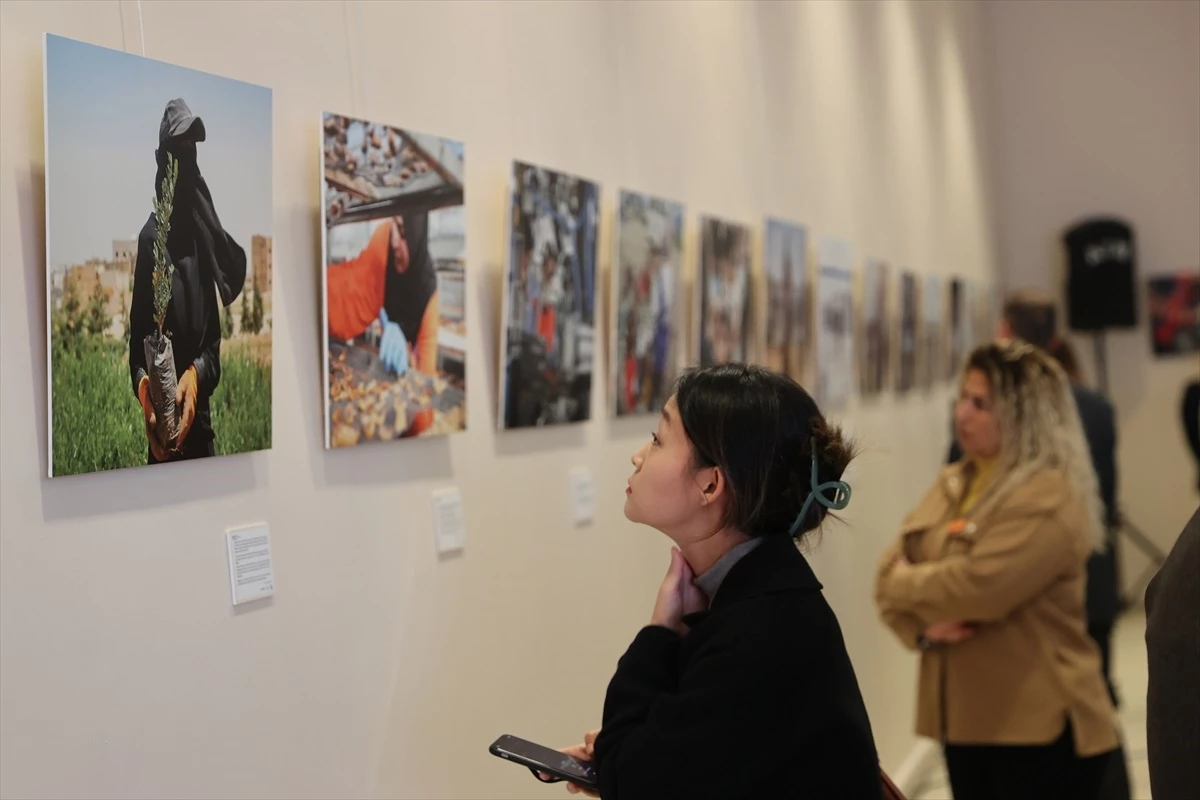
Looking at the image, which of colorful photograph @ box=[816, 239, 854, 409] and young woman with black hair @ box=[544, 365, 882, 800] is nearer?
young woman with black hair @ box=[544, 365, 882, 800]

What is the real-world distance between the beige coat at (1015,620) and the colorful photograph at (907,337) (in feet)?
6.74

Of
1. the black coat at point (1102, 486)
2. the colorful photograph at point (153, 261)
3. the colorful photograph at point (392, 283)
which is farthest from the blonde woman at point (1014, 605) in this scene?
the colorful photograph at point (153, 261)

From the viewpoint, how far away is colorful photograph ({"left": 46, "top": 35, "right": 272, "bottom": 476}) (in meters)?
2.02

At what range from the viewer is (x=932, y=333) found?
6340 millimetres

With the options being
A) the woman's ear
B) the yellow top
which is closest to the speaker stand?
the yellow top

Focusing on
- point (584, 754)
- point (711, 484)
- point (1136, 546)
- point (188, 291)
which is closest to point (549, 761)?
point (584, 754)

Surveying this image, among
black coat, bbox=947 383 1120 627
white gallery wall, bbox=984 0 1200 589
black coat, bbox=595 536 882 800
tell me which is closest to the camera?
black coat, bbox=595 536 882 800

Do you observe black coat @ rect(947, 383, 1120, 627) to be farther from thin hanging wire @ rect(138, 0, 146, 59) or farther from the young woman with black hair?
thin hanging wire @ rect(138, 0, 146, 59)

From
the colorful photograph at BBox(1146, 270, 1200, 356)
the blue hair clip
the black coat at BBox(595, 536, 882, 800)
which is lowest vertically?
the black coat at BBox(595, 536, 882, 800)

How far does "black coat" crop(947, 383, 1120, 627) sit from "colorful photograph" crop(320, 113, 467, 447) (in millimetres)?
2491

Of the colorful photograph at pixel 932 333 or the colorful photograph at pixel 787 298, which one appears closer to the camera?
the colorful photograph at pixel 787 298

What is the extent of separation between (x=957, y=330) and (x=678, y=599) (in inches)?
189

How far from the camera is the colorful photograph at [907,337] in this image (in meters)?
5.91

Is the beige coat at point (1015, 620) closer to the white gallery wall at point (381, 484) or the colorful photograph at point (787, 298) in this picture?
the white gallery wall at point (381, 484)
